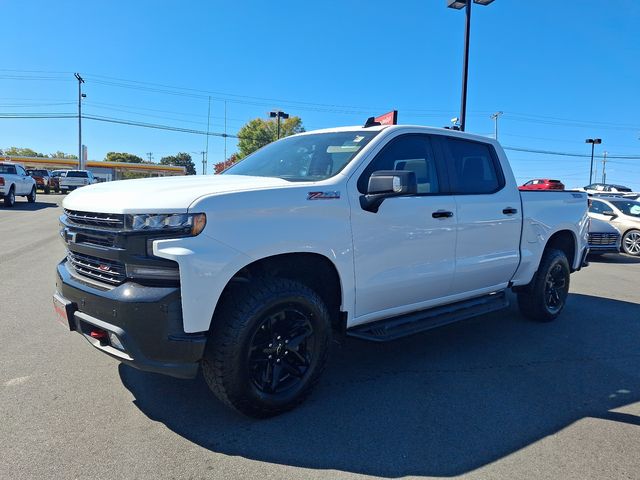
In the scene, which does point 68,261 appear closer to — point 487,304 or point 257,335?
point 257,335

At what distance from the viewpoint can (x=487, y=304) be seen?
4816mm

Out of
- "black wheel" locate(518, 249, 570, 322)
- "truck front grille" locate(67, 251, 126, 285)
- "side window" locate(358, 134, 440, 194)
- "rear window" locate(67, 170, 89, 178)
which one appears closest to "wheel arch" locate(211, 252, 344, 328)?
"truck front grille" locate(67, 251, 126, 285)

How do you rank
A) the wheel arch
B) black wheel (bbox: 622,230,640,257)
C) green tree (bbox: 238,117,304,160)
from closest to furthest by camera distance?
the wheel arch, black wheel (bbox: 622,230,640,257), green tree (bbox: 238,117,304,160)

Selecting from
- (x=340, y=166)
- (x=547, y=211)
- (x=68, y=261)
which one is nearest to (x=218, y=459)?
(x=68, y=261)

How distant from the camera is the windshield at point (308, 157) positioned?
12.4ft

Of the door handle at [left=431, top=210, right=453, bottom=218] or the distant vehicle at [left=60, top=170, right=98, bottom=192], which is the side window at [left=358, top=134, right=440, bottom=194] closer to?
the door handle at [left=431, top=210, right=453, bottom=218]

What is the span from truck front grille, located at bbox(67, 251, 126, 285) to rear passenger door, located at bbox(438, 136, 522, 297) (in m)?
2.83

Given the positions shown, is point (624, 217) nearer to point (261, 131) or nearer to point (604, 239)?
point (604, 239)

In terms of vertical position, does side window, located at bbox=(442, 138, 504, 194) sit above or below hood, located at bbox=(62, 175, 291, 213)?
above

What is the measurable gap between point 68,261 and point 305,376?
6.40ft

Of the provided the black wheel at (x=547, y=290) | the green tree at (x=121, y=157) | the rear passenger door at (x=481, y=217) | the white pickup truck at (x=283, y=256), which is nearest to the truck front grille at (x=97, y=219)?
the white pickup truck at (x=283, y=256)

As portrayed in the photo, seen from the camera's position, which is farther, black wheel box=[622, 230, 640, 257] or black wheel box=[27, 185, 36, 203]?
black wheel box=[27, 185, 36, 203]

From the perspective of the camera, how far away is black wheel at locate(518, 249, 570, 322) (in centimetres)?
554

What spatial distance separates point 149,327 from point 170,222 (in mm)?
610
